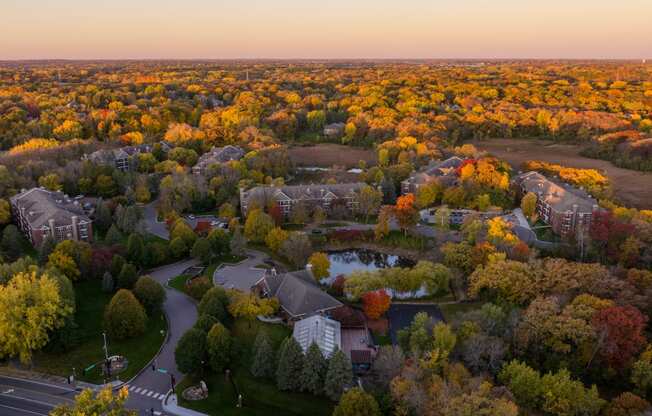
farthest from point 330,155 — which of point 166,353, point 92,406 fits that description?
point 92,406

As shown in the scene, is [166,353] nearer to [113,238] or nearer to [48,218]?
[113,238]

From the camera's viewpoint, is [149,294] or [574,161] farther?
[574,161]

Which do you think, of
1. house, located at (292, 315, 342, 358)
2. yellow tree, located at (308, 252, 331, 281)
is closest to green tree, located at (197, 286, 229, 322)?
house, located at (292, 315, 342, 358)

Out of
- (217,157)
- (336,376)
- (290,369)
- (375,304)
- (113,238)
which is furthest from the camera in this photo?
(217,157)

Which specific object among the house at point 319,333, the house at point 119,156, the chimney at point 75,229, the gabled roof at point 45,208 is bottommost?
the house at point 319,333

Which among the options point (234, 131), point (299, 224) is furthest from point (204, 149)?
point (299, 224)

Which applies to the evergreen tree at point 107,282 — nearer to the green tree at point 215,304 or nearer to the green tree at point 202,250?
the green tree at point 202,250

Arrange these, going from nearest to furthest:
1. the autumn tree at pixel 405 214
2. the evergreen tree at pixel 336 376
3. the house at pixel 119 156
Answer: the evergreen tree at pixel 336 376, the autumn tree at pixel 405 214, the house at pixel 119 156

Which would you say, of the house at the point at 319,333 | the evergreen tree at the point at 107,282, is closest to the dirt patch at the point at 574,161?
the house at the point at 319,333
